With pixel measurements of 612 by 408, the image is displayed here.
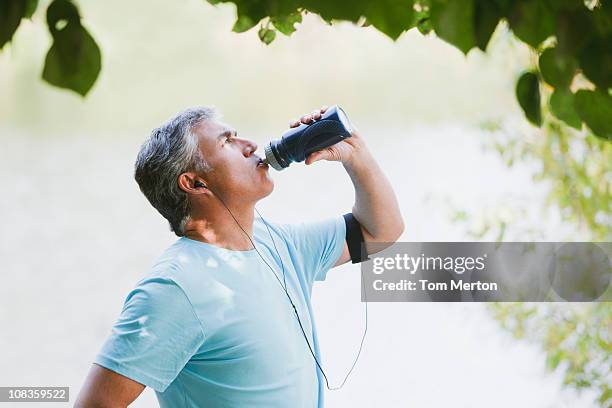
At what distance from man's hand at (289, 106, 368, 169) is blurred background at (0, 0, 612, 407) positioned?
151 cm

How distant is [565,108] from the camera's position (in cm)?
61

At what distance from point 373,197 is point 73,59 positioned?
1.03 m

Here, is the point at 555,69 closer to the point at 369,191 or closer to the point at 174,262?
the point at 174,262

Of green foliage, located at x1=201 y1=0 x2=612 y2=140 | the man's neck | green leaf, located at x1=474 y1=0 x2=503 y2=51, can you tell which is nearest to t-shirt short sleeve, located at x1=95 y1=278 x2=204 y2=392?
the man's neck

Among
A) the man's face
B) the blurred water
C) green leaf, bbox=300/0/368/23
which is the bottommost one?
the blurred water

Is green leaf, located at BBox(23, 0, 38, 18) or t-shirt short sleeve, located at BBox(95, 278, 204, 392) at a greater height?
green leaf, located at BBox(23, 0, 38, 18)

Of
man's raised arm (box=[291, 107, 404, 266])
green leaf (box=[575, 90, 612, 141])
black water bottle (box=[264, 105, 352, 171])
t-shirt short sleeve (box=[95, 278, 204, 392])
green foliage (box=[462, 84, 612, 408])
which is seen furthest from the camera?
green foliage (box=[462, 84, 612, 408])

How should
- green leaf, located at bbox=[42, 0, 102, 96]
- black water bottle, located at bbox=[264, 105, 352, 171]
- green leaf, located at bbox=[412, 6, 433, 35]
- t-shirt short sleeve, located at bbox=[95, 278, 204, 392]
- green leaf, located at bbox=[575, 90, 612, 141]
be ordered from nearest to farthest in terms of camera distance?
green leaf, located at bbox=[42, 0, 102, 96], green leaf, located at bbox=[575, 90, 612, 141], green leaf, located at bbox=[412, 6, 433, 35], t-shirt short sleeve, located at bbox=[95, 278, 204, 392], black water bottle, located at bbox=[264, 105, 352, 171]

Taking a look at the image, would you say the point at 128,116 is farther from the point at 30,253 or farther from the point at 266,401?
the point at 266,401

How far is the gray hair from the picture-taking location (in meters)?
1.32

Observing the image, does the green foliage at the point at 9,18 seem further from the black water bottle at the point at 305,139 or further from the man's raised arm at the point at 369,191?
the man's raised arm at the point at 369,191

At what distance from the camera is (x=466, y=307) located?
283cm

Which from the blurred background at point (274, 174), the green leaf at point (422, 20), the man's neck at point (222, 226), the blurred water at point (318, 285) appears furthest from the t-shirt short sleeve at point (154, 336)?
the blurred background at point (274, 174)

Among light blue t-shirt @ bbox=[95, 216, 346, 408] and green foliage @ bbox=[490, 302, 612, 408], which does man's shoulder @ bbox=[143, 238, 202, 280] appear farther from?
green foliage @ bbox=[490, 302, 612, 408]
